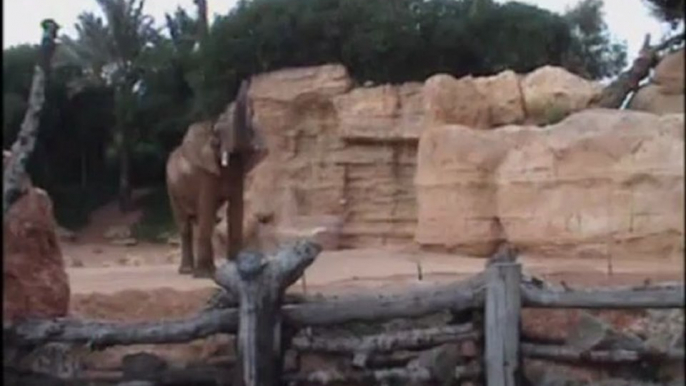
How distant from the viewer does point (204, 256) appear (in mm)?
11883

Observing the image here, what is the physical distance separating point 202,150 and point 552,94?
258 inches

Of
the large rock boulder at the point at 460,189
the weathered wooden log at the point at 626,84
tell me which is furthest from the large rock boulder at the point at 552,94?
the large rock boulder at the point at 460,189

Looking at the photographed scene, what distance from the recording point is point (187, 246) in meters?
12.8

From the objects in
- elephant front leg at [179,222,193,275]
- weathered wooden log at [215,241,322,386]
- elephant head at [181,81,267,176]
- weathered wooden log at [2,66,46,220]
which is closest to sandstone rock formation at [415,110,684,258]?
elephant front leg at [179,222,193,275]

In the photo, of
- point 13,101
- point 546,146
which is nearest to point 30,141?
point 546,146

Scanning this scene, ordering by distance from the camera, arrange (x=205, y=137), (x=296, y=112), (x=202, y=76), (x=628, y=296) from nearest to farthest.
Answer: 1. (x=628, y=296)
2. (x=205, y=137)
3. (x=296, y=112)
4. (x=202, y=76)

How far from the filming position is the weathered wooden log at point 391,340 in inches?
266

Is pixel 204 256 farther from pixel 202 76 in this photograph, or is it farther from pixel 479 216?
→ pixel 202 76

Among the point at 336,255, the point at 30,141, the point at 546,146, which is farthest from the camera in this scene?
the point at 336,255

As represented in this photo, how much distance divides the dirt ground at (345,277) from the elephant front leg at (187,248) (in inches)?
6.8

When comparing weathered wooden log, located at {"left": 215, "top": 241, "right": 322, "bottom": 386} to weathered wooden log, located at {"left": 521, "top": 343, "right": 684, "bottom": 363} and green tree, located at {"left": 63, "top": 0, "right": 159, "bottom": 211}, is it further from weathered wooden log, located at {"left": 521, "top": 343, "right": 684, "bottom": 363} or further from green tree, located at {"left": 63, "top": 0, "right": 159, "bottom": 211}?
green tree, located at {"left": 63, "top": 0, "right": 159, "bottom": 211}

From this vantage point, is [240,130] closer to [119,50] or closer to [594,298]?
[594,298]

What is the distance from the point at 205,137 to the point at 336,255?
12.1 feet

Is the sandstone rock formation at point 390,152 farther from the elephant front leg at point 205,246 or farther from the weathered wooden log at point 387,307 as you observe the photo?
the weathered wooden log at point 387,307
